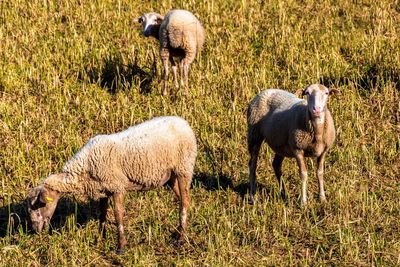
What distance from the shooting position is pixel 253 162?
344 inches

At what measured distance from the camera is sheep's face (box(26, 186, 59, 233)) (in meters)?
7.48

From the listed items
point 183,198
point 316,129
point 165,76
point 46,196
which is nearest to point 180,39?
point 165,76

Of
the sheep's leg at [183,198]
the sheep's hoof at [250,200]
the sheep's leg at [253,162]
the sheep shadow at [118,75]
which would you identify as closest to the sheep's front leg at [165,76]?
the sheep shadow at [118,75]

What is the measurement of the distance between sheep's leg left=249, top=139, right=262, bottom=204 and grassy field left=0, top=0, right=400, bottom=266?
0.49ft

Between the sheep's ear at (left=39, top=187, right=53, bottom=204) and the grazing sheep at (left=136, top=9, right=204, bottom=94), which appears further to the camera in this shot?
the grazing sheep at (left=136, top=9, right=204, bottom=94)

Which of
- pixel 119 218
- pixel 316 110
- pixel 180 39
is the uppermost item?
pixel 180 39

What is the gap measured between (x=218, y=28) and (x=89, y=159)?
20.9ft

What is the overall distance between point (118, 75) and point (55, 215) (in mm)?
3805

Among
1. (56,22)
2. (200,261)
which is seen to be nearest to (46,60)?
(56,22)

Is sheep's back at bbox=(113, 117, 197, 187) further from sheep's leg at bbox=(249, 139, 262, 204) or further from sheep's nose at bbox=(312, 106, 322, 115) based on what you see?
sheep's nose at bbox=(312, 106, 322, 115)

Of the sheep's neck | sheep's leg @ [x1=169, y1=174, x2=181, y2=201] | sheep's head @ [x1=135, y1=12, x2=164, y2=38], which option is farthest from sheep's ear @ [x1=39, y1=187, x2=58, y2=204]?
sheep's head @ [x1=135, y1=12, x2=164, y2=38]

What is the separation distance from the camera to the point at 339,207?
7961mm

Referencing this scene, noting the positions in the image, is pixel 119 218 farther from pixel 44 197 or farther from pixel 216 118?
pixel 216 118

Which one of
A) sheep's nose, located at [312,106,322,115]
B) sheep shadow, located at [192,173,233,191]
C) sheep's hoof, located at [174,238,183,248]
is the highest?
sheep's nose, located at [312,106,322,115]
